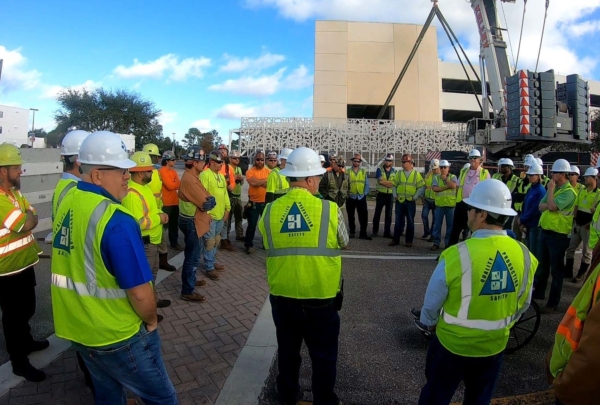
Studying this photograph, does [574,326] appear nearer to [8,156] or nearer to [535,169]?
[8,156]

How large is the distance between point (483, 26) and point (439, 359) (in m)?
17.3

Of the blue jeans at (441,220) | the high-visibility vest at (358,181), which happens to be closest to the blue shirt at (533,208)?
the blue jeans at (441,220)

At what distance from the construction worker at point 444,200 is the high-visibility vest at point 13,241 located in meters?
7.22

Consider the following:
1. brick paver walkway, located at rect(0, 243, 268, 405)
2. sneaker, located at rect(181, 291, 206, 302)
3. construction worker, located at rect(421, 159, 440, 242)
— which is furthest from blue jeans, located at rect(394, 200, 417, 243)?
sneaker, located at rect(181, 291, 206, 302)

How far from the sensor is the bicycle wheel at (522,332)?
387 centimetres

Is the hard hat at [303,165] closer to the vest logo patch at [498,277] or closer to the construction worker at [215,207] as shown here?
the vest logo patch at [498,277]

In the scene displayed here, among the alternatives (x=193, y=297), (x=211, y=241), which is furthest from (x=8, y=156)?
(x=211, y=241)

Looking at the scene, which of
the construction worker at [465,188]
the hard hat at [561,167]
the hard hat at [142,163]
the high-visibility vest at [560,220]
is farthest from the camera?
the construction worker at [465,188]

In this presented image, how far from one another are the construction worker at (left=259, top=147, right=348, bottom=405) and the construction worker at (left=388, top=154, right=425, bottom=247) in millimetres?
6170

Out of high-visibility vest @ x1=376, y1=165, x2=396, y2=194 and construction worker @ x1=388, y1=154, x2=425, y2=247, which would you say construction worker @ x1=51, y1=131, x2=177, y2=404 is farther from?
high-visibility vest @ x1=376, y1=165, x2=396, y2=194

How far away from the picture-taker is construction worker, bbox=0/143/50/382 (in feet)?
10.1

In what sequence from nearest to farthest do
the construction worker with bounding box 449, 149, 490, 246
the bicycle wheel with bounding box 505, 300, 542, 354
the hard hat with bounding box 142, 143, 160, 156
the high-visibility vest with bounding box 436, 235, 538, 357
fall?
the high-visibility vest with bounding box 436, 235, 538, 357
the bicycle wheel with bounding box 505, 300, 542, 354
the hard hat with bounding box 142, 143, 160, 156
the construction worker with bounding box 449, 149, 490, 246

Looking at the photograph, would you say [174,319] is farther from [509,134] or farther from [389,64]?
[389,64]

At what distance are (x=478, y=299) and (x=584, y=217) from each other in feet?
17.9
